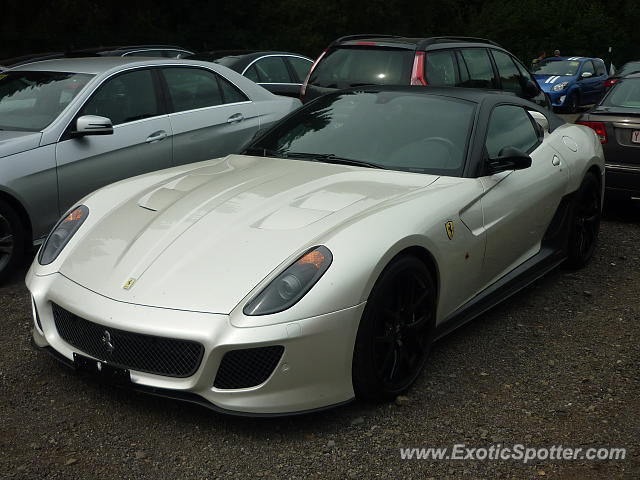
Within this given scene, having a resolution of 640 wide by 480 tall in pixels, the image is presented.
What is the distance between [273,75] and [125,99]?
19.5 ft

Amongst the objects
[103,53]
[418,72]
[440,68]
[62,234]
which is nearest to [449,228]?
[62,234]

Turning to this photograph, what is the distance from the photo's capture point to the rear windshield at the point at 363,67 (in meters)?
8.55

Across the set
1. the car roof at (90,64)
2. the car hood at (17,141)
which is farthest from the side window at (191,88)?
the car hood at (17,141)

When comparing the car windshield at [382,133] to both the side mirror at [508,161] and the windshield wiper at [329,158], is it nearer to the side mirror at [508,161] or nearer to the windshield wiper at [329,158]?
the windshield wiper at [329,158]

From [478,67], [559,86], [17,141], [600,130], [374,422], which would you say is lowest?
[559,86]

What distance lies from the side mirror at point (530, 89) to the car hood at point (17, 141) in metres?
6.11

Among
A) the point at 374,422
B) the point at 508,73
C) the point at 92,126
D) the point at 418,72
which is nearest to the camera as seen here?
the point at 374,422

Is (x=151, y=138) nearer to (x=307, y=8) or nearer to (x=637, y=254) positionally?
(x=637, y=254)

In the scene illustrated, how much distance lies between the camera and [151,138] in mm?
6520

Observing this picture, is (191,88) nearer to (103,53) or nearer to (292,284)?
(292,284)

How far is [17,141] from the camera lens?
5.71 metres

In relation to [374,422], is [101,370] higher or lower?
higher

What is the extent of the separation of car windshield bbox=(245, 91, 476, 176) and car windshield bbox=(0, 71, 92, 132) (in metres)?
1.75

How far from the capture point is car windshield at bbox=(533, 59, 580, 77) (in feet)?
68.3
